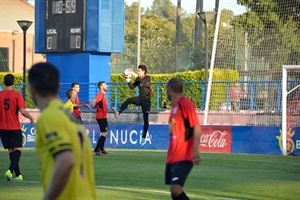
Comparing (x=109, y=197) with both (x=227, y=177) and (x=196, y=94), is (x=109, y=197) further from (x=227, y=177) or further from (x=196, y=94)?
(x=196, y=94)

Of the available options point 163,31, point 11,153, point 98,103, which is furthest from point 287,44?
point 163,31

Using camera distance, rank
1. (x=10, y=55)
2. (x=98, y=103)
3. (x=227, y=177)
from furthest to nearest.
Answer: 1. (x=10, y=55)
2. (x=98, y=103)
3. (x=227, y=177)

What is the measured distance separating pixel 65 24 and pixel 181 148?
2225 centimetres

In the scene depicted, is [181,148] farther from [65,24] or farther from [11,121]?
[65,24]

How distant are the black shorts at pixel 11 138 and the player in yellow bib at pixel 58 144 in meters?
10.6

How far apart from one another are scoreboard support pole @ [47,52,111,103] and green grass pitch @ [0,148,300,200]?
31.6ft

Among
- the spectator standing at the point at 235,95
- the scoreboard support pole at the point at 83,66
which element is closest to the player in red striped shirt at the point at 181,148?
the spectator standing at the point at 235,95

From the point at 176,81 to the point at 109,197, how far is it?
3.62m

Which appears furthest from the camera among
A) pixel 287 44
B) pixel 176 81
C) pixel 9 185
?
pixel 287 44

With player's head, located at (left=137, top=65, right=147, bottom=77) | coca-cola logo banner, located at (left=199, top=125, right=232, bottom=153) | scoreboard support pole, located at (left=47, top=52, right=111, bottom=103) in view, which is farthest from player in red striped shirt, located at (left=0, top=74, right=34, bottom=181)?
scoreboard support pole, located at (left=47, top=52, right=111, bottom=103)

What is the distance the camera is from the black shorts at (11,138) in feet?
52.2

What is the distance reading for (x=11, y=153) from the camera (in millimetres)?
15930

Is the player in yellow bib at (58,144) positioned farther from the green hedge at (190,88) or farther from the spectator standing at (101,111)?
the green hedge at (190,88)

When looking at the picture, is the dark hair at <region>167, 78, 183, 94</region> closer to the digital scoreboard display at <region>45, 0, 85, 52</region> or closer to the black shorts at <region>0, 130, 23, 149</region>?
the black shorts at <region>0, 130, 23, 149</region>
